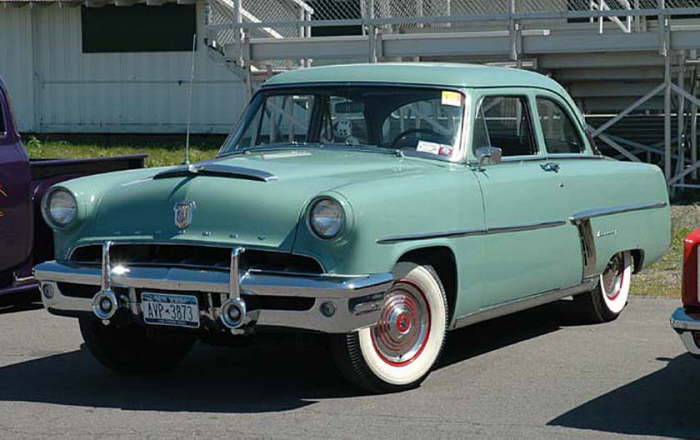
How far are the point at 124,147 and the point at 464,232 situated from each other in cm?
1623

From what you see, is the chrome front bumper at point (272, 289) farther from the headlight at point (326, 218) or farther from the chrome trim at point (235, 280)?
the headlight at point (326, 218)

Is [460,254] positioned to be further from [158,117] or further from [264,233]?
[158,117]

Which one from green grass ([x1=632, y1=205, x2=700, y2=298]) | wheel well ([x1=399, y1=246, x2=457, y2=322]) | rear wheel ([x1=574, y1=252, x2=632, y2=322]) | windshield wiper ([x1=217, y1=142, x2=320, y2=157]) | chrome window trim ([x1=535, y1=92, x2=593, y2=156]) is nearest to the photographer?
wheel well ([x1=399, y1=246, x2=457, y2=322])

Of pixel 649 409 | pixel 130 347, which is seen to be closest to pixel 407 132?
pixel 130 347

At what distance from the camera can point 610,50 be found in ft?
52.0

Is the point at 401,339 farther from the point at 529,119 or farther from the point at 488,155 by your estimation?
the point at 529,119

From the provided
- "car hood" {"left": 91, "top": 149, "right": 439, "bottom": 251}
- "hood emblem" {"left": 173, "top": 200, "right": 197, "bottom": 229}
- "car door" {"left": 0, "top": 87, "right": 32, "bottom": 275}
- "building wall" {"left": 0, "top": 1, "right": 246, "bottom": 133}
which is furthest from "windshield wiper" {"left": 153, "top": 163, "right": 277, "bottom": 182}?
"building wall" {"left": 0, "top": 1, "right": 246, "bottom": 133}

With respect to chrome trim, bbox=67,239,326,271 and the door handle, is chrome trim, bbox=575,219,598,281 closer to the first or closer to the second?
the door handle

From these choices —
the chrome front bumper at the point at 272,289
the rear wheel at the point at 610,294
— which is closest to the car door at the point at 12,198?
the chrome front bumper at the point at 272,289

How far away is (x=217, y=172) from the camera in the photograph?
6.80 metres

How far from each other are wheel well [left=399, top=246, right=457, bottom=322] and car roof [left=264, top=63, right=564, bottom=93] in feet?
3.76

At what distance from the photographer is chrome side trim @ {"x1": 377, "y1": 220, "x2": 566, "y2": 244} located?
6.52 meters

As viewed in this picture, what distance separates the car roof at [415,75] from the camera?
7.70 metres

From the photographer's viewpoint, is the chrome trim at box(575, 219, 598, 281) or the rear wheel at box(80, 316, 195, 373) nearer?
the rear wheel at box(80, 316, 195, 373)
